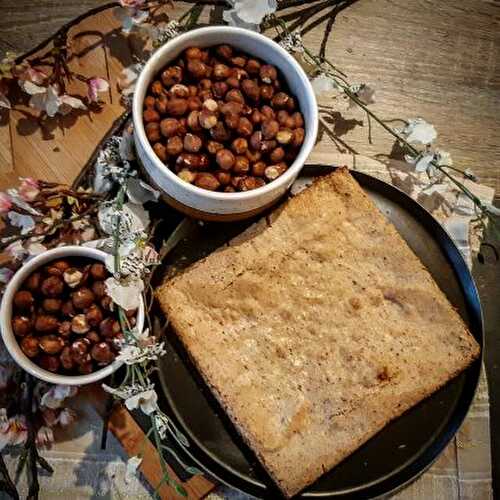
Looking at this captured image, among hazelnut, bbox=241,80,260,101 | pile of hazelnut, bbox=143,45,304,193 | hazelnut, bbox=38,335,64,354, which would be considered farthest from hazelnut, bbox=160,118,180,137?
hazelnut, bbox=38,335,64,354

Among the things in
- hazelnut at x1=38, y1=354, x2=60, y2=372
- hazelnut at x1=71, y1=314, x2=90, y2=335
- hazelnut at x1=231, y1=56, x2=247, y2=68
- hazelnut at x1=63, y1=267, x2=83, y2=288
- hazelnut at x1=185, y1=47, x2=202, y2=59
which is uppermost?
hazelnut at x1=185, y1=47, x2=202, y2=59

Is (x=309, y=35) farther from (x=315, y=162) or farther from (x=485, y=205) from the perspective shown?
(x=485, y=205)

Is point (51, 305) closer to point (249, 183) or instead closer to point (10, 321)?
point (10, 321)

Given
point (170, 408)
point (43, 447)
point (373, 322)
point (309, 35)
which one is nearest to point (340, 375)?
point (373, 322)

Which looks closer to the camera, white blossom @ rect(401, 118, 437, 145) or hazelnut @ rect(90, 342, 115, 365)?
hazelnut @ rect(90, 342, 115, 365)

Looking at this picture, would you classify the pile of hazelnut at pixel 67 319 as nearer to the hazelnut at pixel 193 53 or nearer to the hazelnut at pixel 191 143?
the hazelnut at pixel 191 143

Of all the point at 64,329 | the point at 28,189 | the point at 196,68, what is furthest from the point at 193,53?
the point at 64,329

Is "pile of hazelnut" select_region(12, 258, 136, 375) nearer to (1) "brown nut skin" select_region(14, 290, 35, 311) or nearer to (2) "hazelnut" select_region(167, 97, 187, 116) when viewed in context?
(1) "brown nut skin" select_region(14, 290, 35, 311)
